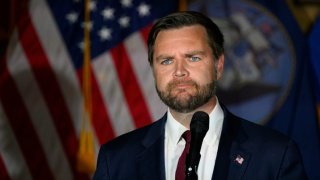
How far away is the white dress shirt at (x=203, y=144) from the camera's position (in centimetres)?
114

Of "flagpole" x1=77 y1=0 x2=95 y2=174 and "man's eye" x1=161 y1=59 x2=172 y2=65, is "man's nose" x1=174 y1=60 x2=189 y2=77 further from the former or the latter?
"flagpole" x1=77 y1=0 x2=95 y2=174

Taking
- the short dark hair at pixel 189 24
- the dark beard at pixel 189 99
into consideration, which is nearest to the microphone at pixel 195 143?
the dark beard at pixel 189 99

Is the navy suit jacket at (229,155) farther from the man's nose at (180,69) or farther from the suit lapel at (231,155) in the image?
the man's nose at (180,69)

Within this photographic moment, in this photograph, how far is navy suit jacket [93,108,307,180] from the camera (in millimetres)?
1086

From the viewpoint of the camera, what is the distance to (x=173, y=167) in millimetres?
1165

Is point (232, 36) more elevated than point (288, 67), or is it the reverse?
point (232, 36)

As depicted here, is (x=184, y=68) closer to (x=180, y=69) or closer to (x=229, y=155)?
(x=180, y=69)

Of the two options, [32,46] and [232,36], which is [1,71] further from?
[232,36]

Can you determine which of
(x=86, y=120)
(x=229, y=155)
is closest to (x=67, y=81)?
(x=86, y=120)

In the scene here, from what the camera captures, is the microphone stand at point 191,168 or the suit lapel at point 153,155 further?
the suit lapel at point 153,155

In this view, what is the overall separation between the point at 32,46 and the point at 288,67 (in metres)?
1.38

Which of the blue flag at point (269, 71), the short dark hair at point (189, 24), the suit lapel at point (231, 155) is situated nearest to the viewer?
the suit lapel at point (231, 155)

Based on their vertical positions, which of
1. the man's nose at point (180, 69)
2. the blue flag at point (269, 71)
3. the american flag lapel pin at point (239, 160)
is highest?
the man's nose at point (180, 69)

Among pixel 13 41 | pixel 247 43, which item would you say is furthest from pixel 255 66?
pixel 13 41
